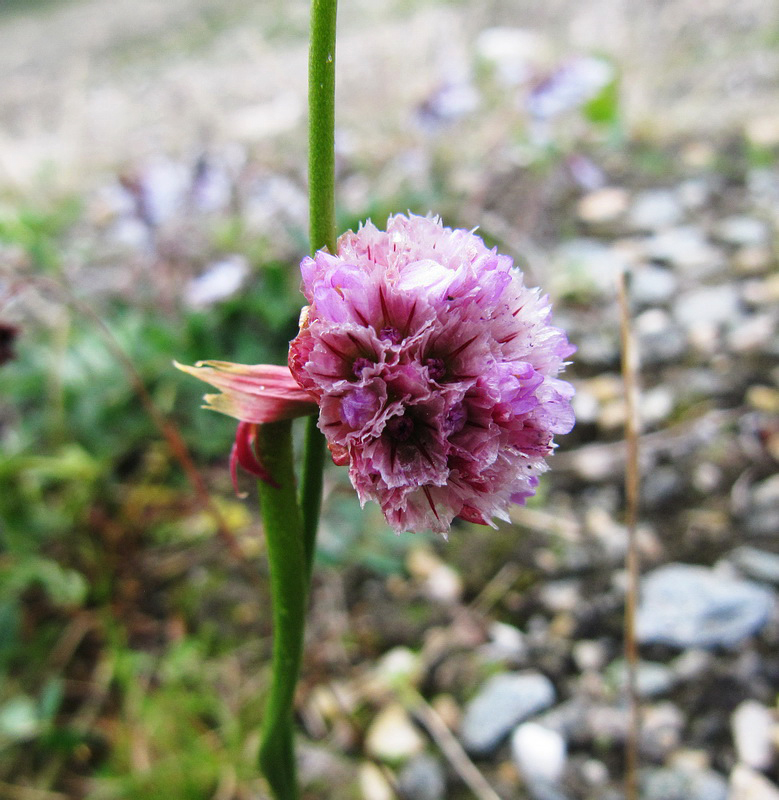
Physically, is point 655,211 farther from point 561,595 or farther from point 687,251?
point 561,595

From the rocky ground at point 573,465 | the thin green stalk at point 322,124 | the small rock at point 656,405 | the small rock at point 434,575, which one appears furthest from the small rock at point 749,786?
the thin green stalk at point 322,124

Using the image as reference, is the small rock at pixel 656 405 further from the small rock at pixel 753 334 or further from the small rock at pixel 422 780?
the small rock at pixel 422 780

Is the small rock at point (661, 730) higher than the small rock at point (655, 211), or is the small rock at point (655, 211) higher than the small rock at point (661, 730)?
the small rock at point (655, 211)

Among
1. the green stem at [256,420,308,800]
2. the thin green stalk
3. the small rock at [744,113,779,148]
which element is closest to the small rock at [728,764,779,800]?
the green stem at [256,420,308,800]

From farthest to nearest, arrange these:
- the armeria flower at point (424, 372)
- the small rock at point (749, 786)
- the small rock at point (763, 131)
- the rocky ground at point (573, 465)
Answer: the small rock at point (763, 131) < the rocky ground at point (573, 465) < the small rock at point (749, 786) < the armeria flower at point (424, 372)

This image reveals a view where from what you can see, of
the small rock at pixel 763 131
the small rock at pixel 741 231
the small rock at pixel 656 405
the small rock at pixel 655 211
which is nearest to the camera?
the small rock at pixel 656 405

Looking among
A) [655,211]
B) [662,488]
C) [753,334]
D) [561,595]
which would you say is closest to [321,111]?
[561,595]
